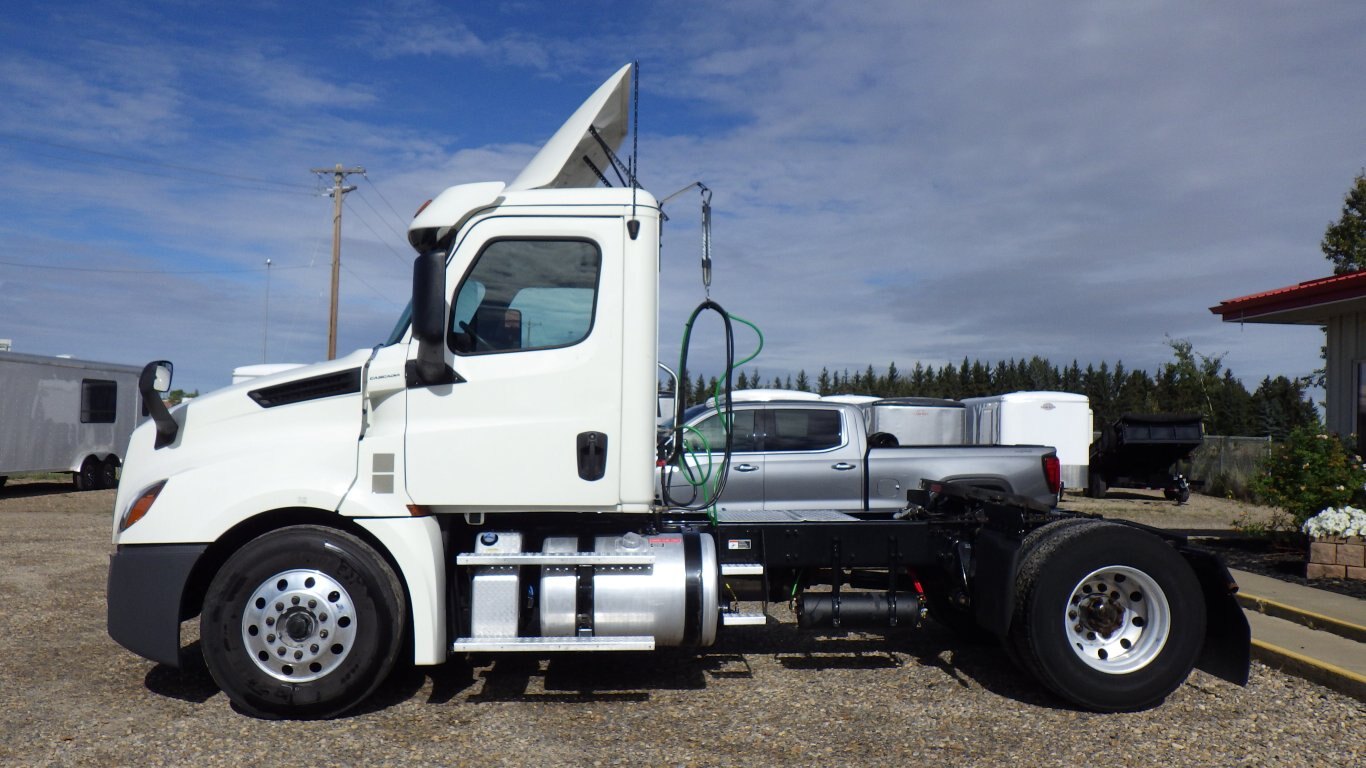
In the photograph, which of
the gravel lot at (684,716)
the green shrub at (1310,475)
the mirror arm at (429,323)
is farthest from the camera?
the green shrub at (1310,475)

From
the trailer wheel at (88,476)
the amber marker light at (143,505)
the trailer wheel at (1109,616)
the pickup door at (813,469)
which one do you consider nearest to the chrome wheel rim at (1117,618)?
the trailer wheel at (1109,616)

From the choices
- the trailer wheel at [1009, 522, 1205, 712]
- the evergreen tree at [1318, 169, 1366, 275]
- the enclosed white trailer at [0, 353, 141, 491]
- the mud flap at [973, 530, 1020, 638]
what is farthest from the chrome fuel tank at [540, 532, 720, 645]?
the evergreen tree at [1318, 169, 1366, 275]

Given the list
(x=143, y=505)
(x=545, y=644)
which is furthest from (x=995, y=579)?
(x=143, y=505)

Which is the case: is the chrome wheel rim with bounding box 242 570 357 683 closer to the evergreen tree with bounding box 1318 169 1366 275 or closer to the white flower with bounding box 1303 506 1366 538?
the white flower with bounding box 1303 506 1366 538

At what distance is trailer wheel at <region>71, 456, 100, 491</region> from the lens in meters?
19.9

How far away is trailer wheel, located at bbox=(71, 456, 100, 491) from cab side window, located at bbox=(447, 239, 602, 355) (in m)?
18.0

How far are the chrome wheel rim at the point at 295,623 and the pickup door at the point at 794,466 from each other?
4596 millimetres

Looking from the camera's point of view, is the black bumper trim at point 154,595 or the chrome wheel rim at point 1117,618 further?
the chrome wheel rim at point 1117,618

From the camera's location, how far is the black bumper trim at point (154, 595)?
5.13 metres

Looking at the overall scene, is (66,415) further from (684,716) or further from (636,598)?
(684,716)

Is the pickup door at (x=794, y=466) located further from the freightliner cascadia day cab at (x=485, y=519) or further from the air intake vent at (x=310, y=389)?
the air intake vent at (x=310, y=389)

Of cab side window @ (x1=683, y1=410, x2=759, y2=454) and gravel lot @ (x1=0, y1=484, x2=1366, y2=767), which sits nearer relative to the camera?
gravel lot @ (x1=0, y1=484, x2=1366, y2=767)

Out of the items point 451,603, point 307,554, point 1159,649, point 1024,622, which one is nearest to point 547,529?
point 451,603

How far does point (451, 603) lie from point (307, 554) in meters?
0.80
